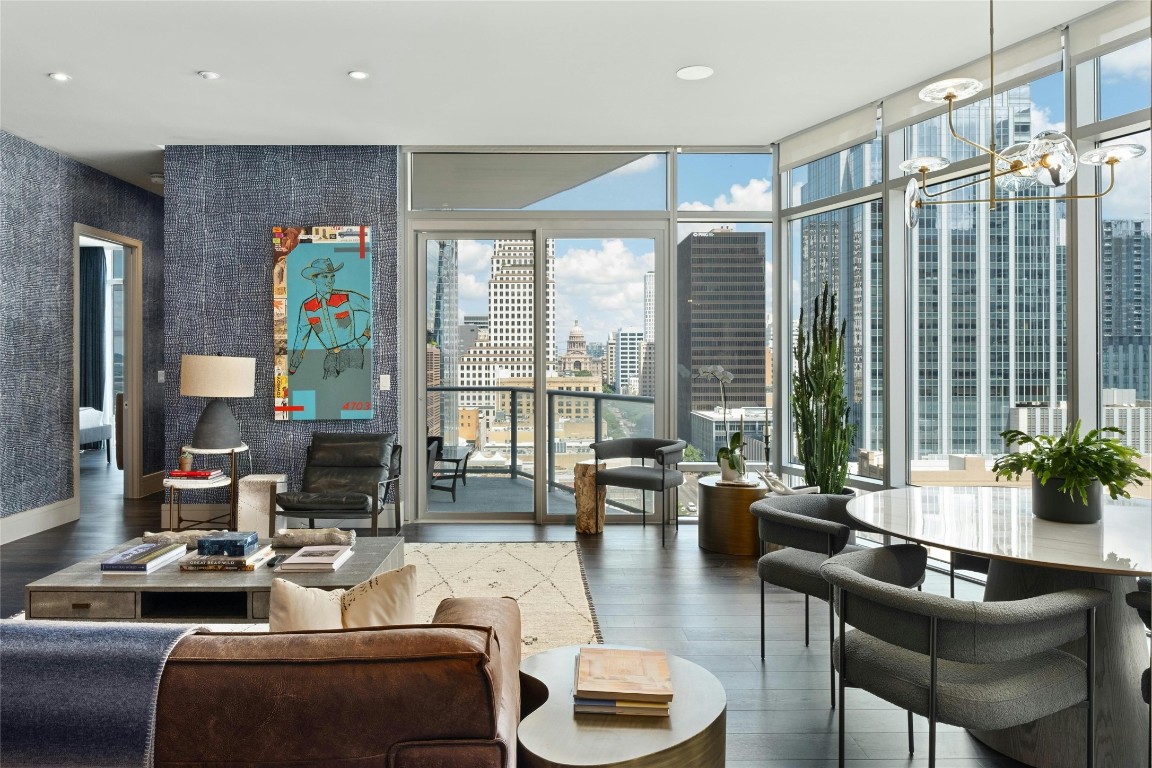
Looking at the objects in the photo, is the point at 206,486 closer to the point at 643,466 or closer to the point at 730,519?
the point at 643,466

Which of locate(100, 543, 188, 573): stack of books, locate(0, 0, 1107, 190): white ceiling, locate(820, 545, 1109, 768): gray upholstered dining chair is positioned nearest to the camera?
locate(820, 545, 1109, 768): gray upholstered dining chair

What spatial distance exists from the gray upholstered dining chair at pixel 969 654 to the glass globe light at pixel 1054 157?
4.14 feet

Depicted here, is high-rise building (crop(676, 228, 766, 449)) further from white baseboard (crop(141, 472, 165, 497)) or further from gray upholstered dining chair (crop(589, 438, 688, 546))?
white baseboard (crop(141, 472, 165, 497))

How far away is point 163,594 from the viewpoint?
9.09 feet

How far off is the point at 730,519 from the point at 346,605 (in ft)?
11.2

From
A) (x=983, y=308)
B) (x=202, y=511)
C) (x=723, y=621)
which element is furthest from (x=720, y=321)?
(x=202, y=511)

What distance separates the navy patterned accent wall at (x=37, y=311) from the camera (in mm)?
5043

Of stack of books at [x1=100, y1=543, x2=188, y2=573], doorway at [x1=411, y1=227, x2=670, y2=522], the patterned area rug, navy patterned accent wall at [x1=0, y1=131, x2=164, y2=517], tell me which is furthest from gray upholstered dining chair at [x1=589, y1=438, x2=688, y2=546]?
navy patterned accent wall at [x1=0, y1=131, x2=164, y2=517]

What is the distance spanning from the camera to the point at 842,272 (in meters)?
5.03

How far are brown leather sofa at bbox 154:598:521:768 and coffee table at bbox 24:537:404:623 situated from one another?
166 centimetres

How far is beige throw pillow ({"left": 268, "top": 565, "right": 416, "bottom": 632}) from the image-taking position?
4.62ft

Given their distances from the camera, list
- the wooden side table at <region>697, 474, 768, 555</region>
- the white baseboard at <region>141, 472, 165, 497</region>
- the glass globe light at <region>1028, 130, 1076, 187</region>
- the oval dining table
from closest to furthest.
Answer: the oval dining table < the glass globe light at <region>1028, 130, 1076, 187</region> < the wooden side table at <region>697, 474, 768, 555</region> < the white baseboard at <region>141, 472, 165, 497</region>

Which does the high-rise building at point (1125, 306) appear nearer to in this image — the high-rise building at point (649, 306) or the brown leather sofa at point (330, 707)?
the high-rise building at point (649, 306)

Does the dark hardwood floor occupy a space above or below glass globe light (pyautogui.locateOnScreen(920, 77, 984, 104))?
below
